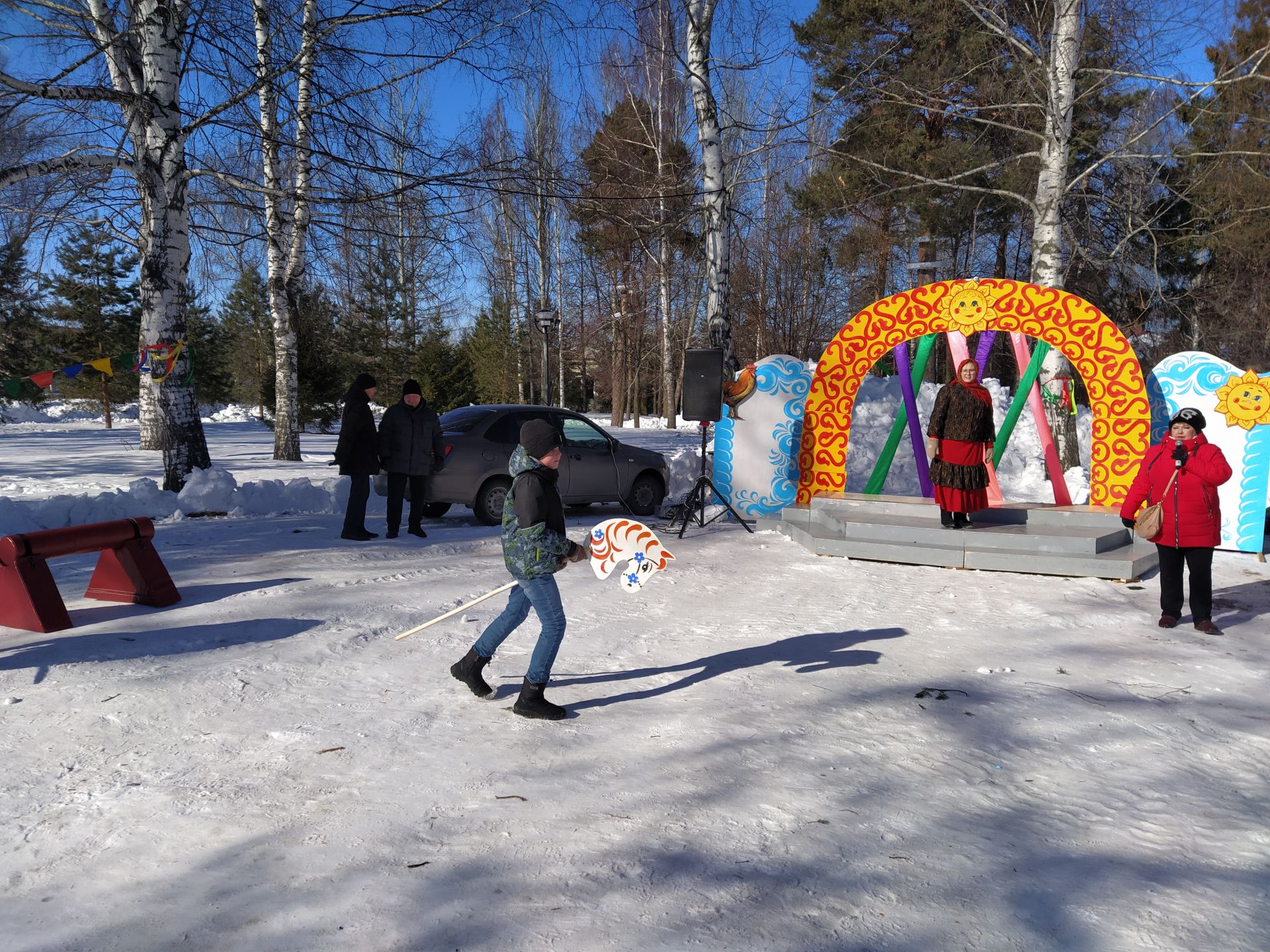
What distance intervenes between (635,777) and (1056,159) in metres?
11.8

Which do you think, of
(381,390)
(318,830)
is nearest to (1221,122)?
(318,830)

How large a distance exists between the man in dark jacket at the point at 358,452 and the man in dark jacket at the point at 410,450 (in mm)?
168

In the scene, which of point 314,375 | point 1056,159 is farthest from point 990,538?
point 314,375

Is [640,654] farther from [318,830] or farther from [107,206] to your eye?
[107,206]

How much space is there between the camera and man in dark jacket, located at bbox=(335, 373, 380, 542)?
902cm

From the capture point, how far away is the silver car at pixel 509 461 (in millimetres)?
10750

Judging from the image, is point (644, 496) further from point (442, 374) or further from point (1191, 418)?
point (442, 374)

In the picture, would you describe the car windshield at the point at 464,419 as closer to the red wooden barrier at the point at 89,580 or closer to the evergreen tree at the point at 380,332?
the red wooden barrier at the point at 89,580

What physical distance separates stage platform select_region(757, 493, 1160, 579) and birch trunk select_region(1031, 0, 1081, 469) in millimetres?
2636

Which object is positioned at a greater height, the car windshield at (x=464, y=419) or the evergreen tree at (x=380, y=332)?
the evergreen tree at (x=380, y=332)

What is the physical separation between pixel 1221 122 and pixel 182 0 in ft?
75.8

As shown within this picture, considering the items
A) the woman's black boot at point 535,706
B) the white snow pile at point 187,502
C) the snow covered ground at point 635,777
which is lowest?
the snow covered ground at point 635,777

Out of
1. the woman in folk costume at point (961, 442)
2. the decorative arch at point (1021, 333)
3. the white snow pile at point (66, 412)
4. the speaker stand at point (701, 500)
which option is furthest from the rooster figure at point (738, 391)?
the white snow pile at point (66, 412)

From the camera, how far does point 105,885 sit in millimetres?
3057
